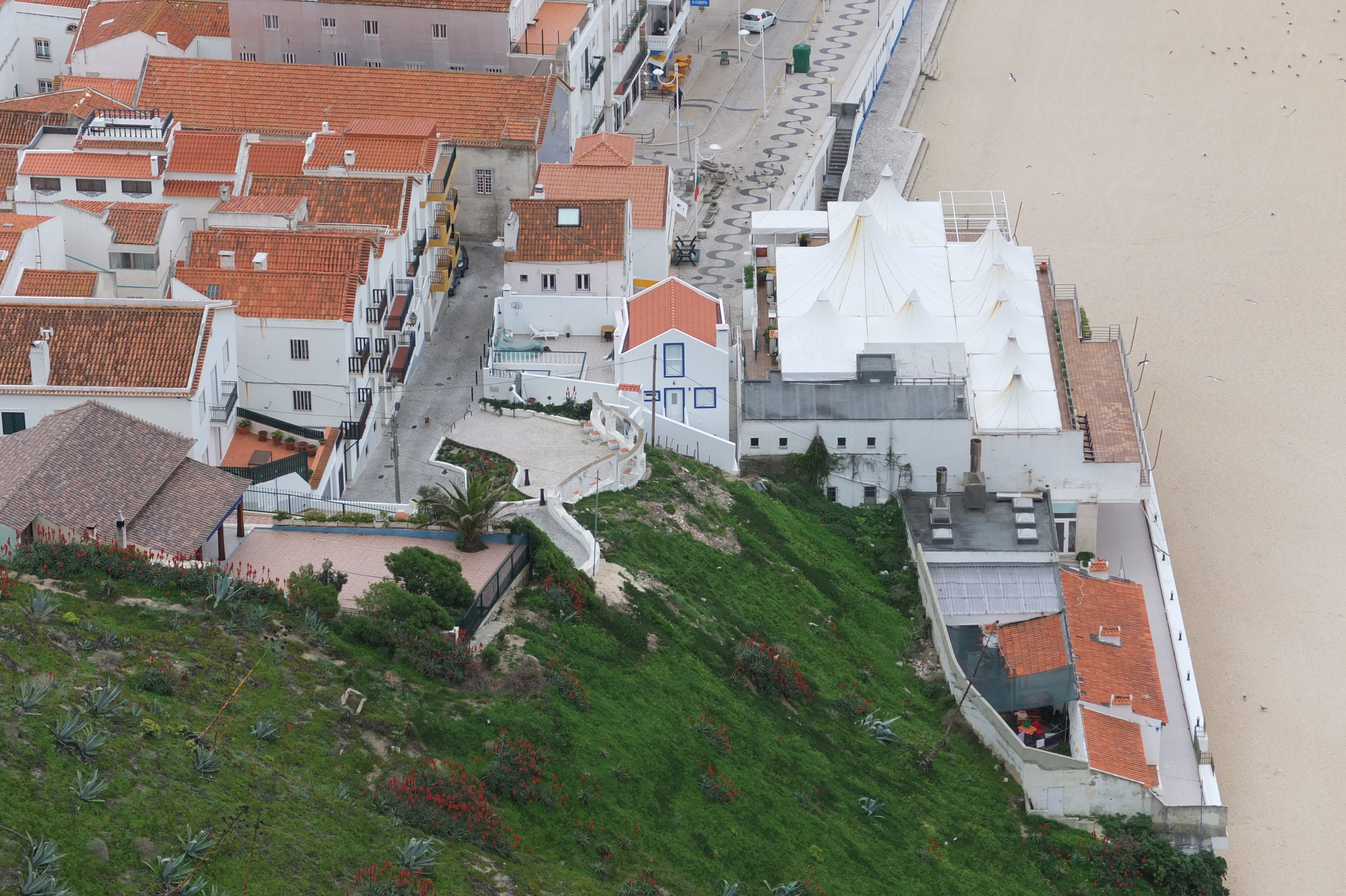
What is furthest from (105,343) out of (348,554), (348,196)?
(348,196)

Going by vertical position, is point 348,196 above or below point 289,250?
above

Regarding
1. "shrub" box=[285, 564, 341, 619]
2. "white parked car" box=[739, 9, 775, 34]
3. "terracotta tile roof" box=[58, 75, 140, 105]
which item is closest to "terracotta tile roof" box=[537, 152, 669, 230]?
"terracotta tile roof" box=[58, 75, 140, 105]

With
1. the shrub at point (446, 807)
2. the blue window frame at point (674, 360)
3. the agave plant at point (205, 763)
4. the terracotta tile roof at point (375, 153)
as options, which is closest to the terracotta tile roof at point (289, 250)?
the terracotta tile roof at point (375, 153)

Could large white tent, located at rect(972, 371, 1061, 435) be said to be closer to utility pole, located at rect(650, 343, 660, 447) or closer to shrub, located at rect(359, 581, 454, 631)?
utility pole, located at rect(650, 343, 660, 447)

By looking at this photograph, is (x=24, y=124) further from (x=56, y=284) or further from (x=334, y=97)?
(x=56, y=284)

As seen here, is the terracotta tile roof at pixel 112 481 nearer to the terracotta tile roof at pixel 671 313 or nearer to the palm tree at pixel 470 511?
the palm tree at pixel 470 511
